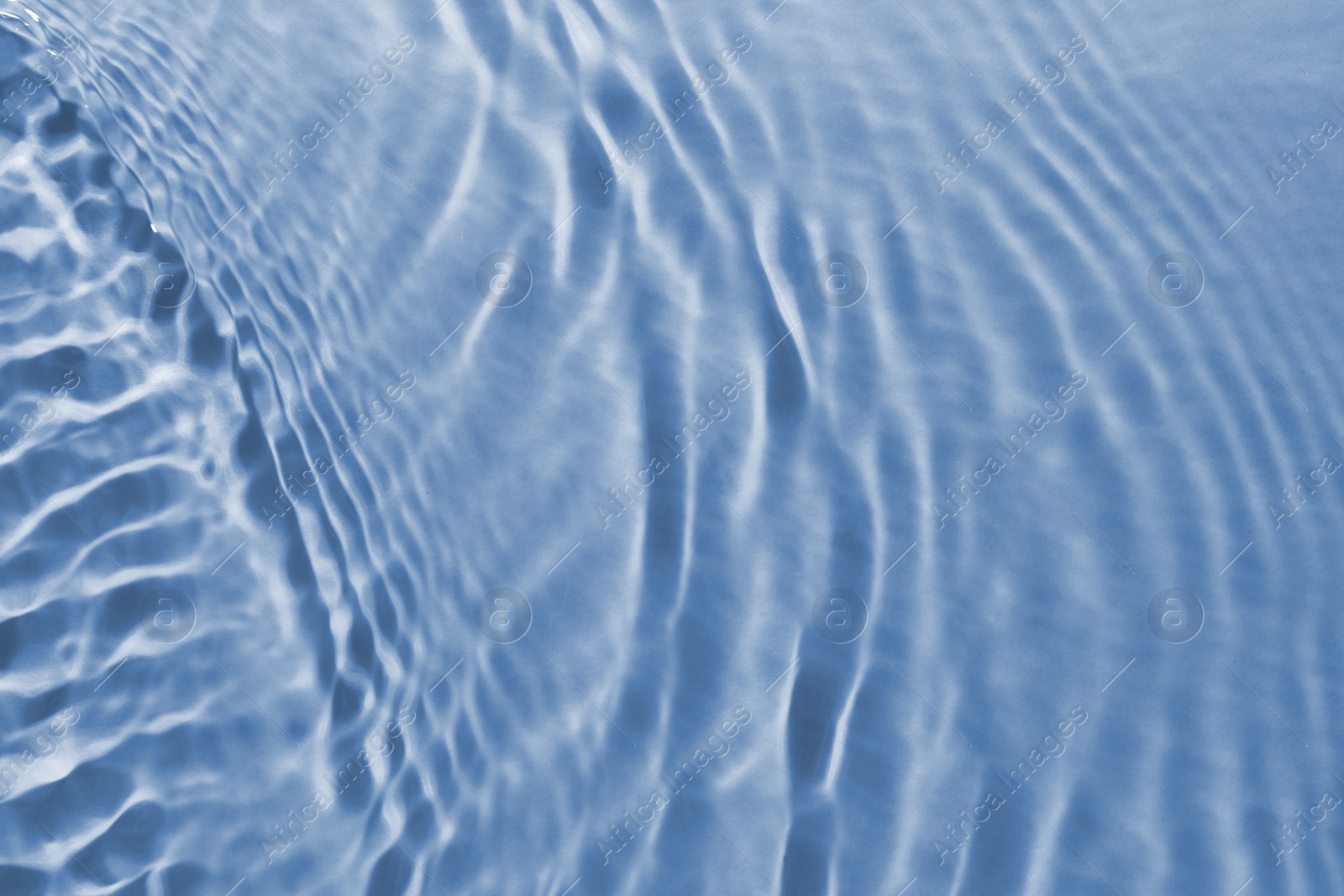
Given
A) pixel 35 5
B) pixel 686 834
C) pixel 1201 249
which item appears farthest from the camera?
pixel 35 5

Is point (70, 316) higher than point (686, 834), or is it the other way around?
point (70, 316)

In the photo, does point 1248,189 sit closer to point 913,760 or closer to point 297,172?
point 913,760

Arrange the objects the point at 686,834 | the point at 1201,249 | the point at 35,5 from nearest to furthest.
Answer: the point at 686,834 → the point at 1201,249 → the point at 35,5

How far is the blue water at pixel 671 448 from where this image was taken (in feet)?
7.55

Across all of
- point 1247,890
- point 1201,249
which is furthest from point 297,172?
point 1247,890

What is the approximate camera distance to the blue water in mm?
2303

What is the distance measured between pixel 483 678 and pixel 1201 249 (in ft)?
6.62

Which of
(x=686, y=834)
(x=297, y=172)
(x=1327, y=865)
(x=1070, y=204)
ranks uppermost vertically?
(x=297, y=172)

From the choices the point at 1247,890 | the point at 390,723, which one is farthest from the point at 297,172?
the point at 1247,890

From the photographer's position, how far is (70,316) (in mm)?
2600

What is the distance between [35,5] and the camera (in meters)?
2.78

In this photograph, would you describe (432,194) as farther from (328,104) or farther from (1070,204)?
(1070,204)

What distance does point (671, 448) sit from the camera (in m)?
2.49

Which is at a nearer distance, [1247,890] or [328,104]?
[1247,890]
